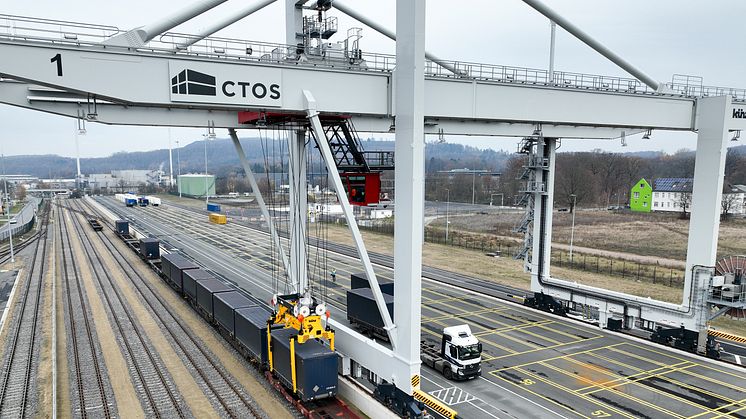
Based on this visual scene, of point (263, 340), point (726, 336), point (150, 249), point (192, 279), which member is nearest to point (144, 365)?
point (263, 340)

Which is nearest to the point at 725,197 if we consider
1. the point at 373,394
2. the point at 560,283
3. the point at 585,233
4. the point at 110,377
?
the point at 585,233

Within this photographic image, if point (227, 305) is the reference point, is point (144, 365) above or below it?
below

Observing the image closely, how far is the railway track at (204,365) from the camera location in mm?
18281

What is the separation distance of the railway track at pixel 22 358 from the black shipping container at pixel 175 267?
8.76 m

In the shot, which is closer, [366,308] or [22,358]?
[22,358]

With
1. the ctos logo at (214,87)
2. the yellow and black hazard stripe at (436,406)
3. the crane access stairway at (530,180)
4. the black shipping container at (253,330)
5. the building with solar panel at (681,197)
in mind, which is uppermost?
the ctos logo at (214,87)

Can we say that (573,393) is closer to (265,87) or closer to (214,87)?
(265,87)

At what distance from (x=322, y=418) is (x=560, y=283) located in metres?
19.9

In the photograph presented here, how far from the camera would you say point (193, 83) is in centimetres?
1465

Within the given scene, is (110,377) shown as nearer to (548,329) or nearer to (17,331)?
(17,331)

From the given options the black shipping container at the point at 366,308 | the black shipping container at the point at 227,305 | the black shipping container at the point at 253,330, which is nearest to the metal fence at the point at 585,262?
the black shipping container at the point at 366,308

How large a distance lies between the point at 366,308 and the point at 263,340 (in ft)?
26.6

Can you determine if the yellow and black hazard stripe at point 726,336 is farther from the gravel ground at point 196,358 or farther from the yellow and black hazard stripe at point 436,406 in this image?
the gravel ground at point 196,358

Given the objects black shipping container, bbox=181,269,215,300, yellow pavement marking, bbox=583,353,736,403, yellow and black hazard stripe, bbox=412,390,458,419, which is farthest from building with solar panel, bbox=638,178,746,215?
Result: yellow and black hazard stripe, bbox=412,390,458,419
